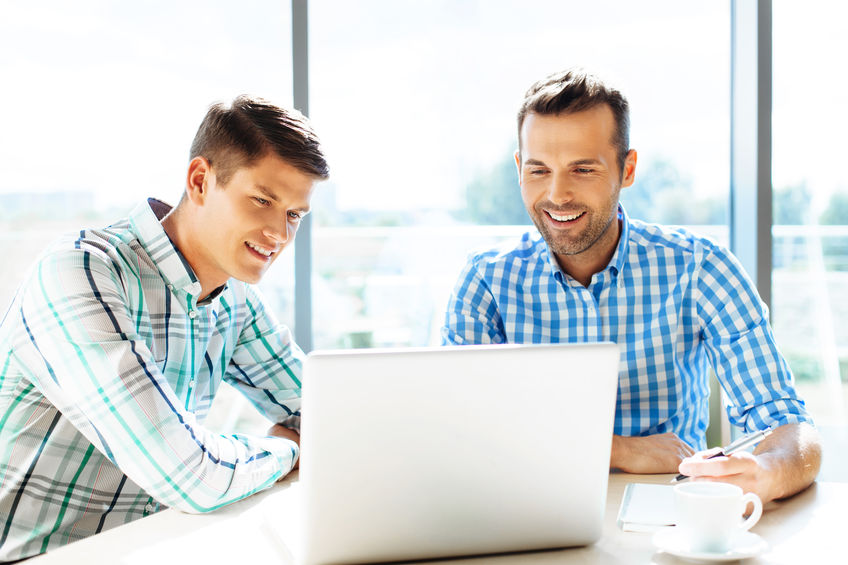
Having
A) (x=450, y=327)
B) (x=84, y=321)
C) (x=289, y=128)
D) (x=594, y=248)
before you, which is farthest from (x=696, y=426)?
(x=84, y=321)

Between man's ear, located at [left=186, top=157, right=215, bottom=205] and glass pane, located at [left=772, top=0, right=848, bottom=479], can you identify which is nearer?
man's ear, located at [left=186, top=157, right=215, bottom=205]

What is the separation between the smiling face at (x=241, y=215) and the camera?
4.77ft

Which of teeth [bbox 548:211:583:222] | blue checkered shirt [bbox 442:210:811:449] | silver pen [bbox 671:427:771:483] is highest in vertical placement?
teeth [bbox 548:211:583:222]

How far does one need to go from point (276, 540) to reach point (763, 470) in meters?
0.69

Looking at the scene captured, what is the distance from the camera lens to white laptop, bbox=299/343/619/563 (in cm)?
79

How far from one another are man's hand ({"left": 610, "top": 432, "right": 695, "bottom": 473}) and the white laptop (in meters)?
0.41

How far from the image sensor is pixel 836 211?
2756 mm

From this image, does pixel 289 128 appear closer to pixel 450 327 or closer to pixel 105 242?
pixel 105 242

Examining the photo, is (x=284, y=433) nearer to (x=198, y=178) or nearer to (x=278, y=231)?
(x=278, y=231)

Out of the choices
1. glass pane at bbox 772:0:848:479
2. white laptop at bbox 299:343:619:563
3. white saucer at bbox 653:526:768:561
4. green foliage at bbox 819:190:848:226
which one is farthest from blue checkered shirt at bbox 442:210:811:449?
green foliage at bbox 819:190:848:226

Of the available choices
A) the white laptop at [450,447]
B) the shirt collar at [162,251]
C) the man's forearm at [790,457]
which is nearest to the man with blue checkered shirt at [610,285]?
the man's forearm at [790,457]

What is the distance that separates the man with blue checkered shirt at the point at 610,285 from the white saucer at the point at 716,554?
72 cm

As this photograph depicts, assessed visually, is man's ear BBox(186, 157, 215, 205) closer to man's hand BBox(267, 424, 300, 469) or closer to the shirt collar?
the shirt collar

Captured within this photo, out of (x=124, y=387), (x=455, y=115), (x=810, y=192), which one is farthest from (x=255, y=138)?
(x=810, y=192)
